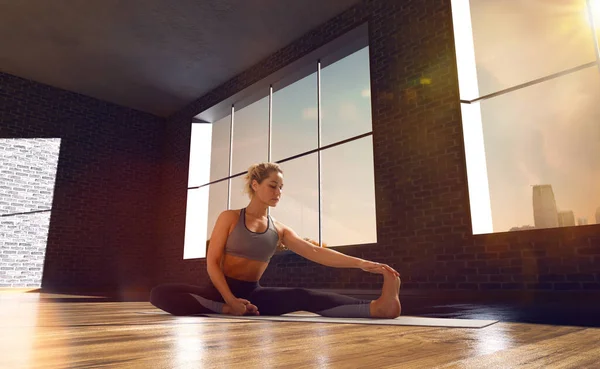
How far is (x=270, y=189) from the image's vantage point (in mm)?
2291

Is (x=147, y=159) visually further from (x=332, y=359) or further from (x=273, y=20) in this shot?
(x=332, y=359)

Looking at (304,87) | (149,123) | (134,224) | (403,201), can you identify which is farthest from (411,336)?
(149,123)

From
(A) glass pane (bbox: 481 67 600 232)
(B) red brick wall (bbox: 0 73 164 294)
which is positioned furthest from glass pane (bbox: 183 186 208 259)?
(A) glass pane (bbox: 481 67 600 232)

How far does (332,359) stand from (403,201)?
11.7ft

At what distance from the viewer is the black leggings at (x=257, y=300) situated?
2016 mm

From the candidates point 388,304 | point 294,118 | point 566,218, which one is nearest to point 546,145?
point 566,218

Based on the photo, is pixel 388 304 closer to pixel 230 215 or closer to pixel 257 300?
pixel 257 300

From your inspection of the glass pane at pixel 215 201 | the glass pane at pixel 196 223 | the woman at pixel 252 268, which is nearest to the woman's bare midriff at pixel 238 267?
the woman at pixel 252 268

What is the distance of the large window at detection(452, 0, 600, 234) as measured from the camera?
13.0 ft

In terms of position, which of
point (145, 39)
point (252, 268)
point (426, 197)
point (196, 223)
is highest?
point (145, 39)

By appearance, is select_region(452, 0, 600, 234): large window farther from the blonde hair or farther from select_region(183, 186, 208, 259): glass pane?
select_region(183, 186, 208, 259): glass pane

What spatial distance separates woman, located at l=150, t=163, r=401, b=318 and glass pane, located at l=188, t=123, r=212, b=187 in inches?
222

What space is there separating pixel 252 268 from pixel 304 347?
1237 millimetres

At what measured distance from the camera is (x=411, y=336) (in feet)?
4.03
